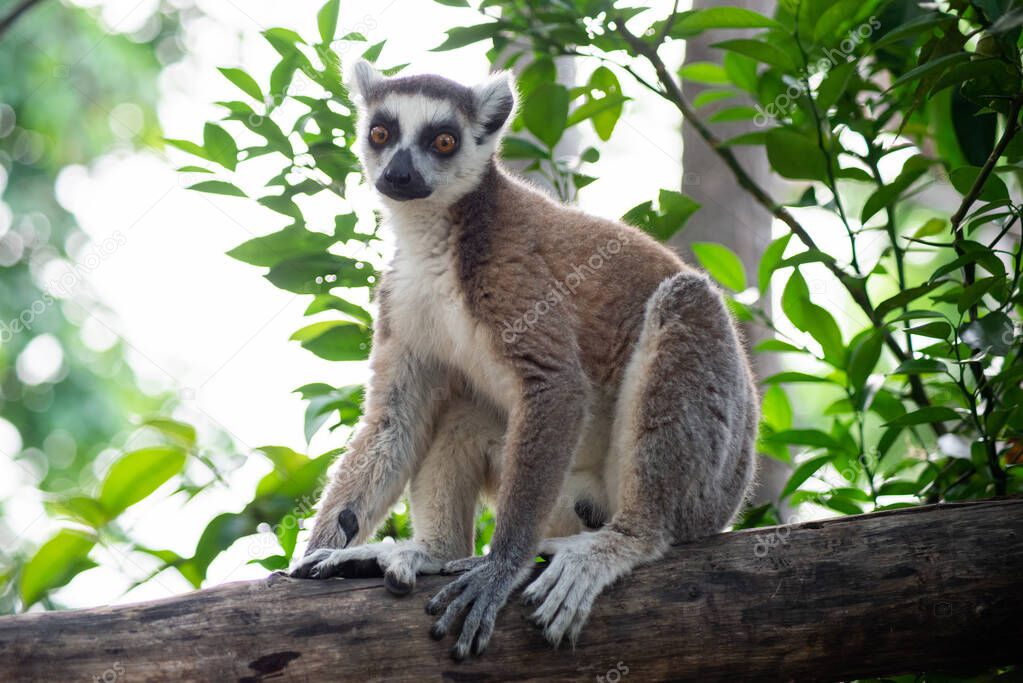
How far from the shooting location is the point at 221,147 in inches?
164

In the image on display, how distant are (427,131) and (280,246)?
84cm

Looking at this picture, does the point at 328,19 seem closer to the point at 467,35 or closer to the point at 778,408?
the point at 467,35

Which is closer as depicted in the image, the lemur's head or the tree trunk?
the lemur's head

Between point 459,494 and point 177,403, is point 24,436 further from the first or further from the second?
point 459,494

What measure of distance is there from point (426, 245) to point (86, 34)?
8.75 meters

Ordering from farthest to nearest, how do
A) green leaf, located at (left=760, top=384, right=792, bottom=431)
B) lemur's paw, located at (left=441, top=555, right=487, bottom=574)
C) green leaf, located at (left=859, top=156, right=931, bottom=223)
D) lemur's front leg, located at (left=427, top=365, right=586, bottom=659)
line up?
1. green leaf, located at (left=760, top=384, right=792, bottom=431)
2. green leaf, located at (left=859, top=156, right=931, bottom=223)
3. lemur's paw, located at (left=441, top=555, right=487, bottom=574)
4. lemur's front leg, located at (left=427, top=365, right=586, bottom=659)

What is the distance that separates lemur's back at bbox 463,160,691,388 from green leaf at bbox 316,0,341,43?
116 cm

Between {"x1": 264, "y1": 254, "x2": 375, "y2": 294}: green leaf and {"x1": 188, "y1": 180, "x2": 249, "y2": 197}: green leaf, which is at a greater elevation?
{"x1": 188, "y1": 180, "x2": 249, "y2": 197}: green leaf

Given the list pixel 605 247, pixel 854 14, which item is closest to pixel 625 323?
pixel 605 247

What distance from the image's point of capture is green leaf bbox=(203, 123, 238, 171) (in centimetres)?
413

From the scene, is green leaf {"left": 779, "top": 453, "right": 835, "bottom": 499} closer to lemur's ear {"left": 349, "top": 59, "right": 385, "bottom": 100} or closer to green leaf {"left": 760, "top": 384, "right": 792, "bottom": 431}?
green leaf {"left": 760, "top": 384, "right": 792, "bottom": 431}

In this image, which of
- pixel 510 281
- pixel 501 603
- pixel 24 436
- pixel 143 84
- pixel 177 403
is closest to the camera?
pixel 501 603

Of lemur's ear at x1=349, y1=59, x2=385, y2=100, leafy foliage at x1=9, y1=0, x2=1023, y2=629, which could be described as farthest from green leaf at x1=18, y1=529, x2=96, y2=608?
lemur's ear at x1=349, y1=59, x2=385, y2=100

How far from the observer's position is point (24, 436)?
10.4 meters
